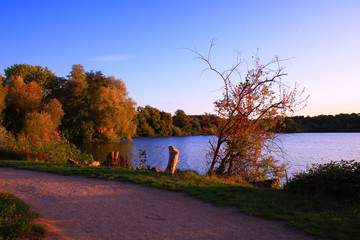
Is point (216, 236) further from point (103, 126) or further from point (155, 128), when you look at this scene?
point (155, 128)

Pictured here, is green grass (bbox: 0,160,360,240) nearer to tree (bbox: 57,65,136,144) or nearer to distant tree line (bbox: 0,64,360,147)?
distant tree line (bbox: 0,64,360,147)

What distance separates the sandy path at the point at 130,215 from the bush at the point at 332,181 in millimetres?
2449

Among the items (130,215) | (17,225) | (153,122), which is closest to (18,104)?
(130,215)

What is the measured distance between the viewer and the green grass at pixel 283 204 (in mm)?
4848

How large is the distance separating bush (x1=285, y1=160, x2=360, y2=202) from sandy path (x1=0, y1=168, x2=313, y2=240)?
2.45 m

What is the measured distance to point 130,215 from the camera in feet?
19.0

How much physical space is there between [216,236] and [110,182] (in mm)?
5498

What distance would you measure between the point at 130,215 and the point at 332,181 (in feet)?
17.2

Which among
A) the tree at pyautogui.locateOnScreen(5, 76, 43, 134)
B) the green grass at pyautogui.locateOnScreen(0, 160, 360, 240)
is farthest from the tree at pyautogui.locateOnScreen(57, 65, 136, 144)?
the green grass at pyautogui.locateOnScreen(0, 160, 360, 240)

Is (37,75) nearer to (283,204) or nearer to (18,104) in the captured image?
(18,104)

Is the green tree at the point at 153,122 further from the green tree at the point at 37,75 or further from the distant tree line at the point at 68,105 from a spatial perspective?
the green tree at the point at 37,75

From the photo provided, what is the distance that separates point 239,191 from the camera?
7.64 metres

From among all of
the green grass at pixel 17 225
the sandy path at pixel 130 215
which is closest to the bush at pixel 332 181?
the sandy path at pixel 130 215

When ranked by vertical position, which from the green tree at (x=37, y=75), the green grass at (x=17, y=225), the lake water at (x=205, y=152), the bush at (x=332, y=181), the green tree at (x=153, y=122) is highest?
the green tree at (x=37, y=75)
